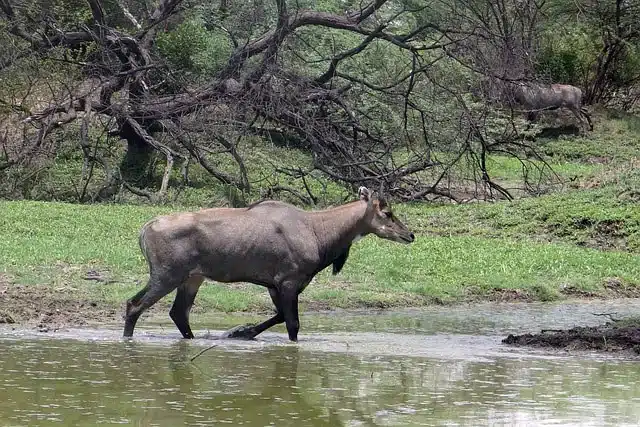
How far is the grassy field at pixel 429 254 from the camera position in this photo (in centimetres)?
1329

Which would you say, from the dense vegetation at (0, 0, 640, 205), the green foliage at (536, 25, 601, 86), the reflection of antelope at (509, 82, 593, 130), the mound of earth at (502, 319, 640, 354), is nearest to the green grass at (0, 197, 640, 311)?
the dense vegetation at (0, 0, 640, 205)

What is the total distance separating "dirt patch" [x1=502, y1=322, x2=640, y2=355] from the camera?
10523 millimetres

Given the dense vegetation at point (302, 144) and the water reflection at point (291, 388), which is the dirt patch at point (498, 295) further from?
the water reflection at point (291, 388)

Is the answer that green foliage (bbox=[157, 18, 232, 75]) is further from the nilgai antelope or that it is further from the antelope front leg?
the antelope front leg

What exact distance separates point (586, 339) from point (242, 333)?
308cm

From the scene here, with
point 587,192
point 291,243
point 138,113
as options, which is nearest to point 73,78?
point 138,113

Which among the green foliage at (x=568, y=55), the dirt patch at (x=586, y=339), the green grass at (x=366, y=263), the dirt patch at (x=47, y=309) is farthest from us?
the green foliage at (x=568, y=55)

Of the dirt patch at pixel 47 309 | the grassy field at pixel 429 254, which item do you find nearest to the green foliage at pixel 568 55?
the grassy field at pixel 429 254

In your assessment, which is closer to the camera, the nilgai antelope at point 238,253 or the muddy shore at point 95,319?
the muddy shore at point 95,319

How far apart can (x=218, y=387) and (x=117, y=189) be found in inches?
507

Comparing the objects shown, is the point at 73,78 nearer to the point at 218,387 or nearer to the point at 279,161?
the point at 279,161

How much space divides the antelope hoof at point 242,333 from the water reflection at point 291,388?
65cm

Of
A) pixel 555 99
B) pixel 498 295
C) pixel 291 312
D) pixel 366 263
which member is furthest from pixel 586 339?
pixel 555 99

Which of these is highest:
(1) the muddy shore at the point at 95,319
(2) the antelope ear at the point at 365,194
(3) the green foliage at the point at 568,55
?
(3) the green foliage at the point at 568,55
